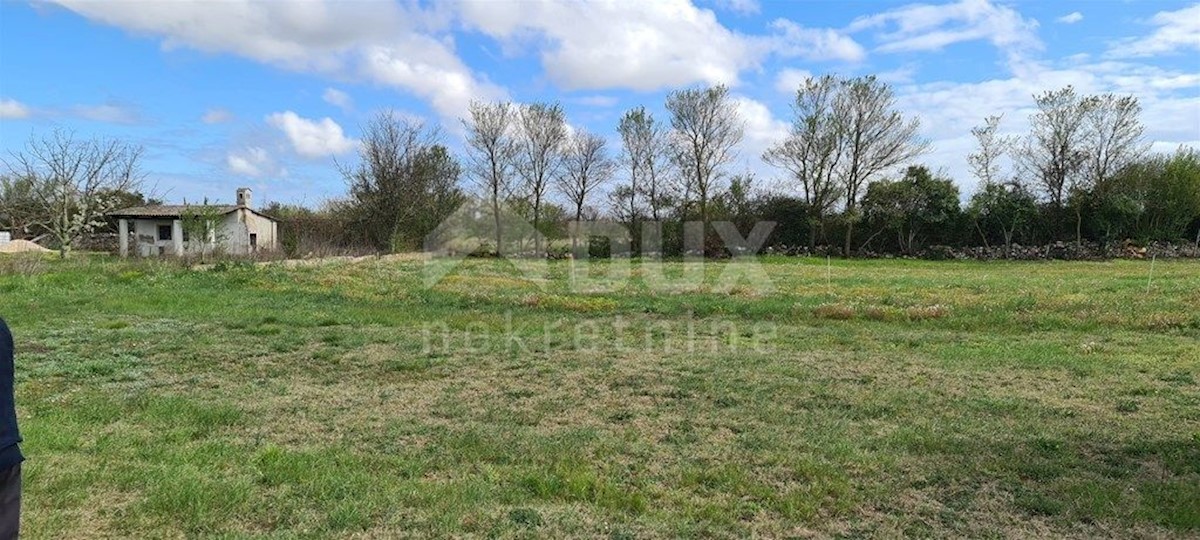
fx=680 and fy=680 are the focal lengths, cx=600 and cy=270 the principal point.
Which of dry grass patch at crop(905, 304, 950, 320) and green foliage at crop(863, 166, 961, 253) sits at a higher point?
green foliage at crop(863, 166, 961, 253)

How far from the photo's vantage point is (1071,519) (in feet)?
11.3

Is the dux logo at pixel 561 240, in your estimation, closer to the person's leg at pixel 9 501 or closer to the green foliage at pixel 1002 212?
the green foliage at pixel 1002 212

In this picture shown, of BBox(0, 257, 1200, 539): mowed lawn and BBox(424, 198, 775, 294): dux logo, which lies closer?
BBox(0, 257, 1200, 539): mowed lawn

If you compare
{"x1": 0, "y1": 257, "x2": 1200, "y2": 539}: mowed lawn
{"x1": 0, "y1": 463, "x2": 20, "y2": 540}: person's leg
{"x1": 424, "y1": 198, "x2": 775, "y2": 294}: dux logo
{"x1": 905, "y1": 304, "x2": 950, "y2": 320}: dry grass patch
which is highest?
{"x1": 424, "y1": 198, "x2": 775, "y2": 294}: dux logo

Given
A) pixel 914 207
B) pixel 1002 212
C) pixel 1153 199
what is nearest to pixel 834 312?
pixel 914 207

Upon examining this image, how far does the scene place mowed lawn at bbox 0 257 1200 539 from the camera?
11.3ft

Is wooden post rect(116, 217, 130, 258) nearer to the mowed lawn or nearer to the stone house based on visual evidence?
the stone house

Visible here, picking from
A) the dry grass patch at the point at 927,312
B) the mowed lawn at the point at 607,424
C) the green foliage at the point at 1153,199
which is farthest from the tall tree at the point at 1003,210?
the dry grass patch at the point at 927,312

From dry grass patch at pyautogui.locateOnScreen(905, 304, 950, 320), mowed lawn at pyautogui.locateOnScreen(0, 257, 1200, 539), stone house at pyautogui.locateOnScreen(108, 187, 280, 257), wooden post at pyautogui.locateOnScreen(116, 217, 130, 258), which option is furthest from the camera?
wooden post at pyautogui.locateOnScreen(116, 217, 130, 258)

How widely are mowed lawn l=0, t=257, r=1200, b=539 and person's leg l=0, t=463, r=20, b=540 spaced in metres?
1.25

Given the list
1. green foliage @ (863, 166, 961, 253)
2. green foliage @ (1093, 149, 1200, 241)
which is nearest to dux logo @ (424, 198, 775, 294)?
green foliage @ (863, 166, 961, 253)

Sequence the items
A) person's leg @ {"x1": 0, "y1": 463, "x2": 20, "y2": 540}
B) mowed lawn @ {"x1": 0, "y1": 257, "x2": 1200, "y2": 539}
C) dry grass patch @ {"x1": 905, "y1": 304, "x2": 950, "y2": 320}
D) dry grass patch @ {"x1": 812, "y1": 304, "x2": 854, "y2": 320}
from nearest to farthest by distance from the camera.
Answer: person's leg @ {"x1": 0, "y1": 463, "x2": 20, "y2": 540} → mowed lawn @ {"x1": 0, "y1": 257, "x2": 1200, "y2": 539} → dry grass patch @ {"x1": 905, "y1": 304, "x2": 950, "y2": 320} → dry grass patch @ {"x1": 812, "y1": 304, "x2": 854, "y2": 320}

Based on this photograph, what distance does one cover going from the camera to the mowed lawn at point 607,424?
3439 mm

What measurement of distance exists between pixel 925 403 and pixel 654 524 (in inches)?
140
